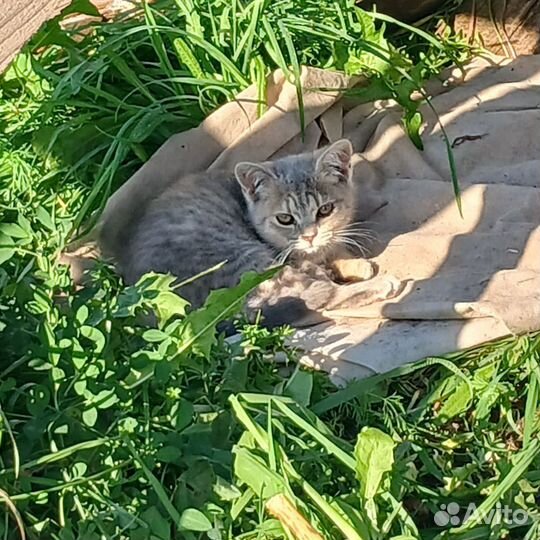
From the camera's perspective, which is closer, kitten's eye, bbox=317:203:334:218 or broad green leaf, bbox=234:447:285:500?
broad green leaf, bbox=234:447:285:500

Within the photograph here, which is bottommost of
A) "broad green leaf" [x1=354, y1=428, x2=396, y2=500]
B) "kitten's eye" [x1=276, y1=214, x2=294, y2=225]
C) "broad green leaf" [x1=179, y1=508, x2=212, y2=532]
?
"kitten's eye" [x1=276, y1=214, x2=294, y2=225]

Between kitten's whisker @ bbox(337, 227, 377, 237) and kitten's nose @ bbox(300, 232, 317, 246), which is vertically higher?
kitten's nose @ bbox(300, 232, 317, 246)

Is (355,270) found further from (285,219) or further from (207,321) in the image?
(207,321)

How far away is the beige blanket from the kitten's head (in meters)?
0.19

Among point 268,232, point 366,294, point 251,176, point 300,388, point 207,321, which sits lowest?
point 366,294

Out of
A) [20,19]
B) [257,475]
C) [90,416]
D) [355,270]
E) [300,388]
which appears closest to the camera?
[20,19]

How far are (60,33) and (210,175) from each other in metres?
0.77

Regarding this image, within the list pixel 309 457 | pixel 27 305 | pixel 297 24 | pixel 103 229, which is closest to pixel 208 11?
pixel 297 24

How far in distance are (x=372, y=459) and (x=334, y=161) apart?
152 cm

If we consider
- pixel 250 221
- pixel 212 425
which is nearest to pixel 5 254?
pixel 212 425

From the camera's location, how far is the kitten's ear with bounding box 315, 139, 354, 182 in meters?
3.48

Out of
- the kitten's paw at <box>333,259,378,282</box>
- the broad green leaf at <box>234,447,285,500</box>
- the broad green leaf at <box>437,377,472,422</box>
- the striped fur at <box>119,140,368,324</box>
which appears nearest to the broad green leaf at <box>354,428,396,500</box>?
the broad green leaf at <box>234,447,285,500</box>

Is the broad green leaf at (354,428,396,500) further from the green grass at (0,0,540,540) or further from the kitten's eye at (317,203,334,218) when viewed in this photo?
the kitten's eye at (317,203,334,218)

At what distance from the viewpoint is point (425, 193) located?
360 centimetres
